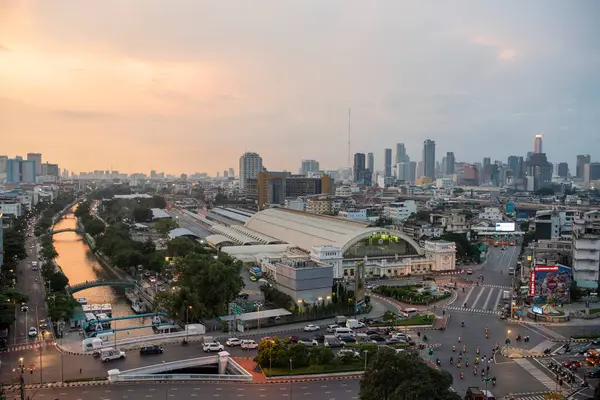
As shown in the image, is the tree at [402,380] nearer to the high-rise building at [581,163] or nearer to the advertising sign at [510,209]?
the advertising sign at [510,209]

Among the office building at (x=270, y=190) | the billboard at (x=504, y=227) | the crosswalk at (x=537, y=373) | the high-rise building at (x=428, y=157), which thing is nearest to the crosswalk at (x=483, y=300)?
the crosswalk at (x=537, y=373)

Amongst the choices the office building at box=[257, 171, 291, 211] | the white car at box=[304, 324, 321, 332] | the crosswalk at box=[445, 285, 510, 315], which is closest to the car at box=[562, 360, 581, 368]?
the crosswalk at box=[445, 285, 510, 315]

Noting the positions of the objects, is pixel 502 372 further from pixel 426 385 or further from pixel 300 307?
pixel 300 307

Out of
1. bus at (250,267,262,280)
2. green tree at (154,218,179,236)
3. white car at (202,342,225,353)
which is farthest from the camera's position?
green tree at (154,218,179,236)

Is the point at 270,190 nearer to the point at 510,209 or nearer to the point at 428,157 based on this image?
the point at 510,209

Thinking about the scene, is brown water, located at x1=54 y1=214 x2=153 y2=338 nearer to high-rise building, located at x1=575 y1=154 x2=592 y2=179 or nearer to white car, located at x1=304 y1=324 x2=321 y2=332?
white car, located at x1=304 y1=324 x2=321 y2=332

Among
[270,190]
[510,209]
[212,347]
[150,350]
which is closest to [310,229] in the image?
Answer: [212,347]
